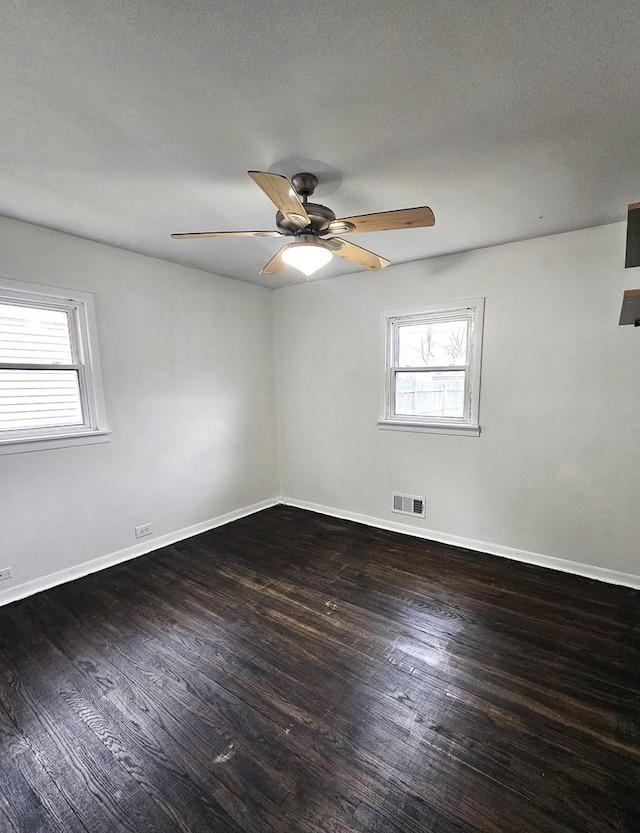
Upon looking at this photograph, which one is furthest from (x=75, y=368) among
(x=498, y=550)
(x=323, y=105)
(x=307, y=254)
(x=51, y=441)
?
(x=498, y=550)

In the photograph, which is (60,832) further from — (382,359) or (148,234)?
(382,359)

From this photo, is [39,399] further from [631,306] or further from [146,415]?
[631,306]

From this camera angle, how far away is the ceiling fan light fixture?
185 cm

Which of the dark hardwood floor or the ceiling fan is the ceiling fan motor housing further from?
the dark hardwood floor

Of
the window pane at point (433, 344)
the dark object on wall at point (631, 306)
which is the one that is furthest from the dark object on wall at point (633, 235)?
the window pane at point (433, 344)

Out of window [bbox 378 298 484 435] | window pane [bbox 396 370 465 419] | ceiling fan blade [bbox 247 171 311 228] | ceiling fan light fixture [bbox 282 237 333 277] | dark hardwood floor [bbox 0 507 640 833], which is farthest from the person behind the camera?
window pane [bbox 396 370 465 419]

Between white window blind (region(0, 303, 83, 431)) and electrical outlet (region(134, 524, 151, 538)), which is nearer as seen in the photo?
white window blind (region(0, 303, 83, 431))

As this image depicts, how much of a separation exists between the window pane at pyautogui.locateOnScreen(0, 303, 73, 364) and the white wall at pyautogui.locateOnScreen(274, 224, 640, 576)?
2.31 m

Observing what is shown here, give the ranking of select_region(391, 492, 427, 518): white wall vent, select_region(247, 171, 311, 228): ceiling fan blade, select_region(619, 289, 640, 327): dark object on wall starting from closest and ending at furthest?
select_region(247, 171, 311, 228): ceiling fan blade → select_region(619, 289, 640, 327): dark object on wall → select_region(391, 492, 427, 518): white wall vent

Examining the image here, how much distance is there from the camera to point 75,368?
2777mm

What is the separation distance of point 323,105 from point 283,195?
345 millimetres

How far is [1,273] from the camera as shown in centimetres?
240

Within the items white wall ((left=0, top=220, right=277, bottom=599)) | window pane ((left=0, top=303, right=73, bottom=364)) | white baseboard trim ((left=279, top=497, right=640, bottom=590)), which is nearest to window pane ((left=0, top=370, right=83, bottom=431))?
window pane ((left=0, top=303, right=73, bottom=364))

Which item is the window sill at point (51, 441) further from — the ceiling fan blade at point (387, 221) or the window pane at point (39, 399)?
the ceiling fan blade at point (387, 221)
